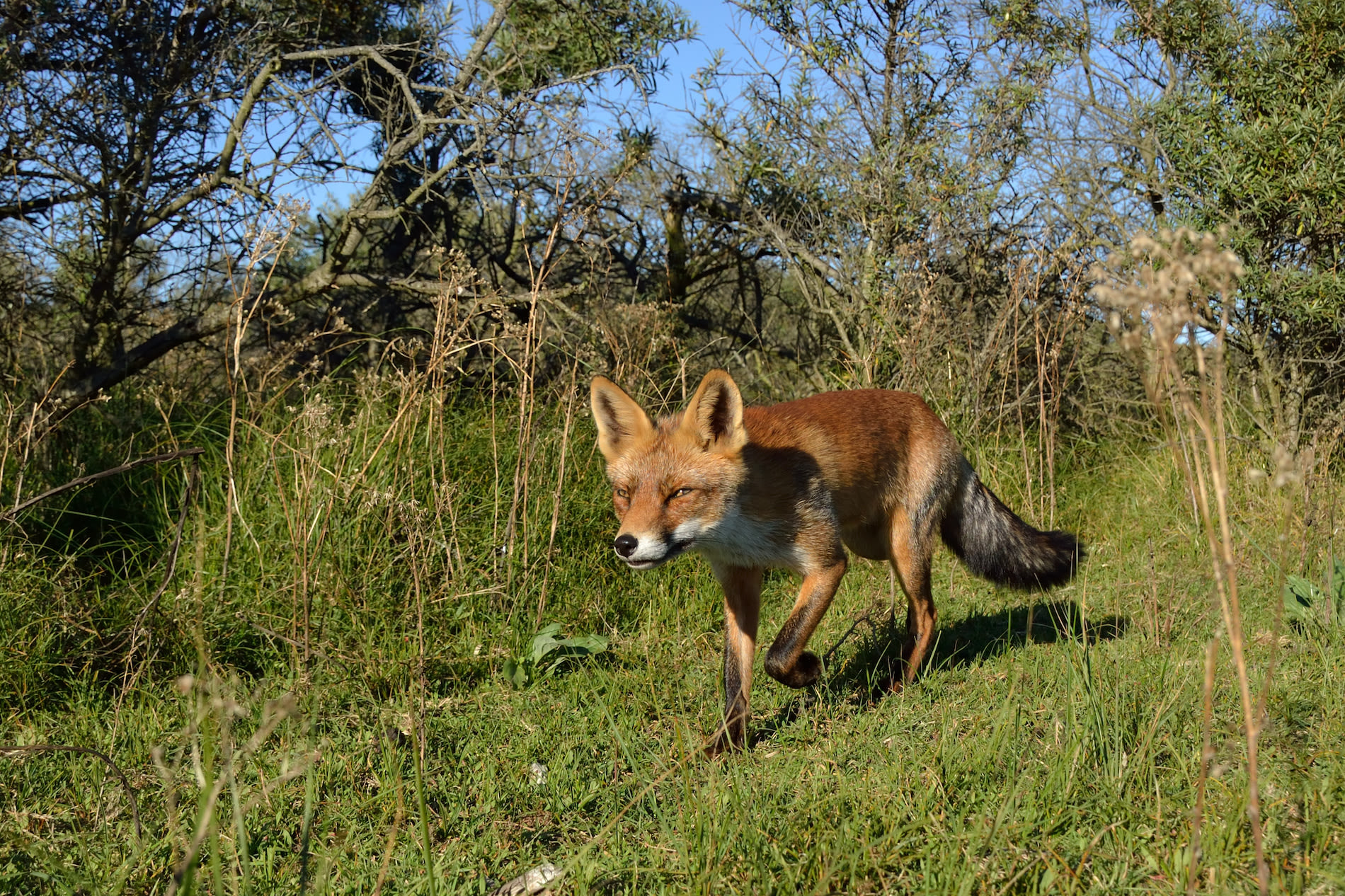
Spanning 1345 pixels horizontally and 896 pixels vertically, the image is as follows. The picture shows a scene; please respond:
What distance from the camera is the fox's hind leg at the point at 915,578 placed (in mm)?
4512

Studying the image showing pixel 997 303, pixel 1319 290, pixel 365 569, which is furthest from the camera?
pixel 997 303

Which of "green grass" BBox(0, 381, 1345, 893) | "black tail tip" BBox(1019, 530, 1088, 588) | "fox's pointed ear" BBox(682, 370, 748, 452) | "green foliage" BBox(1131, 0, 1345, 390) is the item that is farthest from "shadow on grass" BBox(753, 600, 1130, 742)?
"green foliage" BBox(1131, 0, 1345, 390)

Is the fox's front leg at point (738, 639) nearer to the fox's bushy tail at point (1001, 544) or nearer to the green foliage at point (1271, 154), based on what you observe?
the fox's bushy tail at point (1001, 544)

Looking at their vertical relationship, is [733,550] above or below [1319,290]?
below

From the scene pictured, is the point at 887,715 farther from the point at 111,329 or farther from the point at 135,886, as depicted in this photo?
the point at 111,329

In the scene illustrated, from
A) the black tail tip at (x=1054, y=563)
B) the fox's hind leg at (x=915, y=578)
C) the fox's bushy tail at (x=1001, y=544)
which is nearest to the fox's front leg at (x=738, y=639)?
the fox's hind leg at (x=915, y=578)

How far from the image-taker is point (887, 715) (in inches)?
147

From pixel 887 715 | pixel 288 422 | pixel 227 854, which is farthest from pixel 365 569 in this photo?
pixel 887 715

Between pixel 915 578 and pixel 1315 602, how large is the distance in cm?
173

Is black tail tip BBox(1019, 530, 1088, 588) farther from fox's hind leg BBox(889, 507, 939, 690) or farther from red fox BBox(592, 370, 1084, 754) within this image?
fox's hind leg BBox(889, 507, 939, 690)

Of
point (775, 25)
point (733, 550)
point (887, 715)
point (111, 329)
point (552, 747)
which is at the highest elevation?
point (775, 25)

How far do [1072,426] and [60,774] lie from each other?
8704 millimetres

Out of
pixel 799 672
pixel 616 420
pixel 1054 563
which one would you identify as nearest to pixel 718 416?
pixel 616 420

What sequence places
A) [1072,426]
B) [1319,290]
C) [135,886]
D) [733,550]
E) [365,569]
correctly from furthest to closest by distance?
1. [1072,426]
2. [1319,290]
3. [365,569]
4. [733,550]
5. [135,886]
